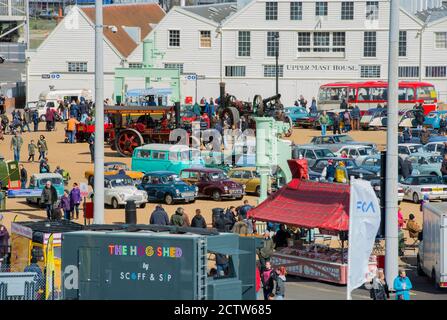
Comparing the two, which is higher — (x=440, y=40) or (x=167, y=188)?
(x=440, y=40)

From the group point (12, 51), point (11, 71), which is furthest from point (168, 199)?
point (12, 51)

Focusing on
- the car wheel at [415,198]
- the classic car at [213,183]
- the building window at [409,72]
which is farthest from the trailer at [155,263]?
the building window at [409,72]

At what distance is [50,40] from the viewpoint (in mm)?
85062

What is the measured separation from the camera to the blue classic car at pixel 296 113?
69.9 m

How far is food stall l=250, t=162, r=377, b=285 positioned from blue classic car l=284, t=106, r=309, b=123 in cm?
3706

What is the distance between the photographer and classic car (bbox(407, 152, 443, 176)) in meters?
48.7

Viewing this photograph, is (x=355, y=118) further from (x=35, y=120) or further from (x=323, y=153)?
(x=35, y=120)

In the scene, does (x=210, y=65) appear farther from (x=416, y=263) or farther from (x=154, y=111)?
(x=416, y=263)

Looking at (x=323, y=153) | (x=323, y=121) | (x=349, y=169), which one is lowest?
(x=349, y=169)

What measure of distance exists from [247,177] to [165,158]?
424 cm

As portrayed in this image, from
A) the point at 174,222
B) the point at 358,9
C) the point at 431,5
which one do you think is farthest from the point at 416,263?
the point at 431,5

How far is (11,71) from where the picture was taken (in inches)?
3708

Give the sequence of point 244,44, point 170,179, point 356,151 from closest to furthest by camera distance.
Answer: point 170,179 → point 356,151 → point 244,44

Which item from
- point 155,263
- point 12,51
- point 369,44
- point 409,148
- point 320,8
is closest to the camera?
point 155,263
